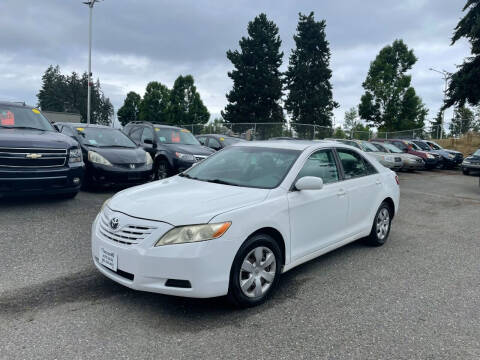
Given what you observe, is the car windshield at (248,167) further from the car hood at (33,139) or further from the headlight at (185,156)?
the headlight at (185,156)

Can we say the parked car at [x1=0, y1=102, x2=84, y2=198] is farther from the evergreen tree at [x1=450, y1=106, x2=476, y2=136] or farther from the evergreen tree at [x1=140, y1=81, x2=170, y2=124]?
the evergreen tree at [x1=140, y1=81, x2=170, y2=124]

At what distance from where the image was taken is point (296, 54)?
46062 millimetres

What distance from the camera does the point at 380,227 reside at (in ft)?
18.5

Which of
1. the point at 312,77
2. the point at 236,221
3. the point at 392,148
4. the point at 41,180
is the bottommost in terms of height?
the point at 41,180

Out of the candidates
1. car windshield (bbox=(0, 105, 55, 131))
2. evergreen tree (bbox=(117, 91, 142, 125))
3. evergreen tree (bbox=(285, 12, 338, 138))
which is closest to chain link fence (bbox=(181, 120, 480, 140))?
evergreen tree (bbox=(285, 12, 338, 138))

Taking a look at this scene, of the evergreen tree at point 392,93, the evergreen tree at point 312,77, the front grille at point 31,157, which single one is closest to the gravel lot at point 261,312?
the front grille at point 31,157

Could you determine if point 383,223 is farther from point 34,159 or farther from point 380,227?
point 34,159

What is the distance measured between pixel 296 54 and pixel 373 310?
4569 centimetres

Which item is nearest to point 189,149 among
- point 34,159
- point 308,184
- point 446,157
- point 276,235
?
point 34,159

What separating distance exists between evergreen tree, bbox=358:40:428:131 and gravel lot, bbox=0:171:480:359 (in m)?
37.0

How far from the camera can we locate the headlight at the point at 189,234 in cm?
315

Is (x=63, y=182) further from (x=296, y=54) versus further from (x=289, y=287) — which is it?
(x=296, y=54)

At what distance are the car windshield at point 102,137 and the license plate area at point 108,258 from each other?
6100mm

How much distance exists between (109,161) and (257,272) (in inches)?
233
